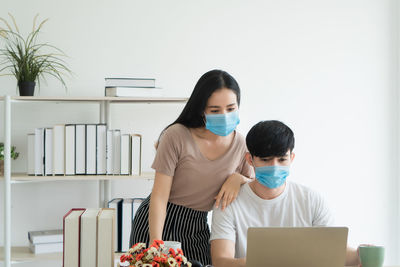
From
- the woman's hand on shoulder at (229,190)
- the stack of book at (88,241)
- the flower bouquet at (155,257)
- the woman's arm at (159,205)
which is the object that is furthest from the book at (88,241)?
the woman's hand on shoulder at (229,190)

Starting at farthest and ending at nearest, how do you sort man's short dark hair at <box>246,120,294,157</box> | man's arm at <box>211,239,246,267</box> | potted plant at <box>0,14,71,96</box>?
potted plant at <box>0,14,71,96</box> → man's short dark hair at <box>246,120,294,157</box> → man's arm at <box>211,239,246,267</box>

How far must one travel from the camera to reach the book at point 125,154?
255cm

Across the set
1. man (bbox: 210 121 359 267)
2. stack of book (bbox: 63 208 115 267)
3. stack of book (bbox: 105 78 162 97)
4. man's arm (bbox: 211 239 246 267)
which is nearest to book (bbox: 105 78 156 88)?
stack of book (bbox: 105 78 162 97)

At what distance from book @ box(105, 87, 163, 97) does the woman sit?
0.73 meters

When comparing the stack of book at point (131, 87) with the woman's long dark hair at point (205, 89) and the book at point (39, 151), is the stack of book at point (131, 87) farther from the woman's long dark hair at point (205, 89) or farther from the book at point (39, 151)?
the woman's long dark hair at point (205, 89)

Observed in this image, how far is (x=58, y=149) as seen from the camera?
2533mm

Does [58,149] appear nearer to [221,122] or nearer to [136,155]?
[136,155]

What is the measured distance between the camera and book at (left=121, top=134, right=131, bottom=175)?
2547 mm

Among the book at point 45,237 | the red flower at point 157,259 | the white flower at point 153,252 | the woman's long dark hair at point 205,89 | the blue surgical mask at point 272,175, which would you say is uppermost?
the woman's long dark hair at point 205,89

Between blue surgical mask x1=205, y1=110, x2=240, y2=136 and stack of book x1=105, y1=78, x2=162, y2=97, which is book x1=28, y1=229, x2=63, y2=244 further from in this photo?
blue surgical mask x1=205, y1=110, x2=240, y2=136

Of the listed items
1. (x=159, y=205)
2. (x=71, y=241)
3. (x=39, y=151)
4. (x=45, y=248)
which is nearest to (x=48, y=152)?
(x=39, y=151)

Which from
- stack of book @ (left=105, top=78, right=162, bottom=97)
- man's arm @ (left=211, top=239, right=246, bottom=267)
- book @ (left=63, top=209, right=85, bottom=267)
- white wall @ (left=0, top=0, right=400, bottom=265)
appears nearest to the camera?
book @ (left=63, top=209, right=85, bottom=267)

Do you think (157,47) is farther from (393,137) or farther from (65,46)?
(393,137)

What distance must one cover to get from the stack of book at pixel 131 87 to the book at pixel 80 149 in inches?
9.2
